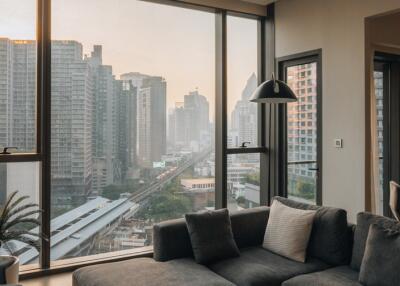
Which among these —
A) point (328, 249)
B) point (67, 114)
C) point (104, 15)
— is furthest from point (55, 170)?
point (328, 249)

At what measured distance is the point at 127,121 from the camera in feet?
14.3

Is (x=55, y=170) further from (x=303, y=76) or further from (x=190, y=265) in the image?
(x=303, y=76)

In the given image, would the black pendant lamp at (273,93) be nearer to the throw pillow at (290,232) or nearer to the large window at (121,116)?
the throw pillow at (290,232)

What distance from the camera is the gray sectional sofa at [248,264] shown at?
2812 millimetres

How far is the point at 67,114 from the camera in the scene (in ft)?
13.1

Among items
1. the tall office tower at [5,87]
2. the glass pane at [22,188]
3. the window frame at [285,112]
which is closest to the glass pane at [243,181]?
the window frame at [285,112]

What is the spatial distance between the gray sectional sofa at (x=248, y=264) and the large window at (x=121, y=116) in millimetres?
1135

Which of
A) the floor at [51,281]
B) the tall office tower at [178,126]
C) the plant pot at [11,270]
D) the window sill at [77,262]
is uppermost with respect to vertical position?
the tall office tower at [178,126]

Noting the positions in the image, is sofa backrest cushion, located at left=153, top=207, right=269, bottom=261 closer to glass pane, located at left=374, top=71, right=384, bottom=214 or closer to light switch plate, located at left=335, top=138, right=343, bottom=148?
light switch plate, located at left=335, top=138, right=343, bottom=148

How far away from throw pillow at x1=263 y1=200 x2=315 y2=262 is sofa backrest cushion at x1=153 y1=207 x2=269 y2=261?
0.53 ft

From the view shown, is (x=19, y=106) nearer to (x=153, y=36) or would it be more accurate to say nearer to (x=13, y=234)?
(x=13, y=234)

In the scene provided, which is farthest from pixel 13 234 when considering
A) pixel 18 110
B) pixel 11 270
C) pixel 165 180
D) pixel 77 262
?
pixel 165 180

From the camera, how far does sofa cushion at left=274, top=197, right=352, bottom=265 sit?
317 centimetres

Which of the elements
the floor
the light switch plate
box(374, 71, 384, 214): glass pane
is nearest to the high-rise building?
the light switch plate
